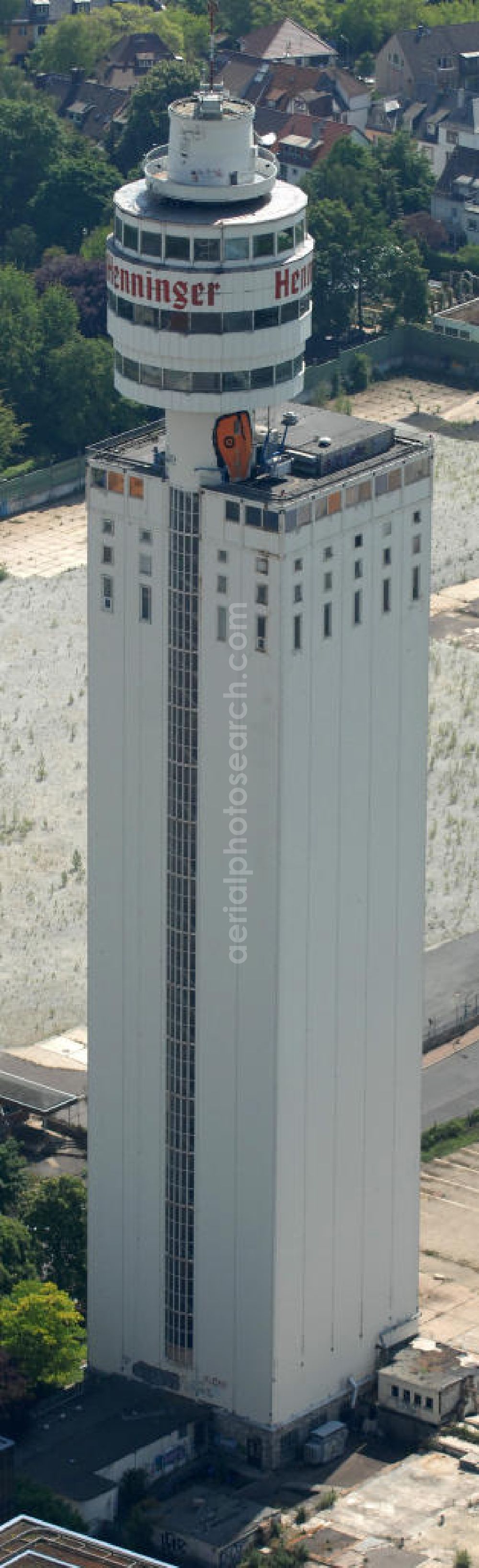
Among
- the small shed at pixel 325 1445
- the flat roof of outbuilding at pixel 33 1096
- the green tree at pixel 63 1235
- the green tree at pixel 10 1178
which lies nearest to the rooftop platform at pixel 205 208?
the green tree at pixel 63 1235

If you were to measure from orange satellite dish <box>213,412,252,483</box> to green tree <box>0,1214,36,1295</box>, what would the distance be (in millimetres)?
31772

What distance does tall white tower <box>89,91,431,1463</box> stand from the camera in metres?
126

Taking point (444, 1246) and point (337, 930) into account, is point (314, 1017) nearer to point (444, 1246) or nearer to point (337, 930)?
point (337, 930)

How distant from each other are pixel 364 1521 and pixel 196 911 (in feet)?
66.3

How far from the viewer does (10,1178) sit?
495ft

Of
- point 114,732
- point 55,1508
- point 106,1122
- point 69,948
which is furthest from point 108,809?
point 69,948

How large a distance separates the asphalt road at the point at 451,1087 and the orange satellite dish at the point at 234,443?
4046cm

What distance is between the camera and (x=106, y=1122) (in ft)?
449

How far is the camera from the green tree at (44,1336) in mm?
137375

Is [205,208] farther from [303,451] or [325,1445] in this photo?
[325,1445]


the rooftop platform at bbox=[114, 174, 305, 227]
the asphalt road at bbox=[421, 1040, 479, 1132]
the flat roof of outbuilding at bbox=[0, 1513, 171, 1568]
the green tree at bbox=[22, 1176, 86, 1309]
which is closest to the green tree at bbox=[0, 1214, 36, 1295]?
the green tree at bbox=[22, 1176, 86, 1309]

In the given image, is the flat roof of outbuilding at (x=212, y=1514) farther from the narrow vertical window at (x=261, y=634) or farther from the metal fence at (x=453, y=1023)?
the metal fence at (x=453, y=1023)

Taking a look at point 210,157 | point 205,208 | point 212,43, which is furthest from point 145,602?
point 212,43

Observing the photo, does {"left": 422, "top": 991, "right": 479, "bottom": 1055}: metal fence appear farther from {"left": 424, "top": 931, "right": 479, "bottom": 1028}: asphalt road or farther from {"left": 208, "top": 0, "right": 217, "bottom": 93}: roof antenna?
{"left": 208, "top": 0, "right": 217, "bottom": 93}: roof antenna
